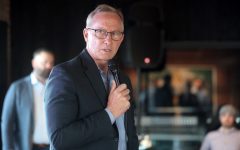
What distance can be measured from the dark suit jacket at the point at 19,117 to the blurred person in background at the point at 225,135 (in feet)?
4.90

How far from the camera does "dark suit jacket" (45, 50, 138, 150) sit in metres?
1.45

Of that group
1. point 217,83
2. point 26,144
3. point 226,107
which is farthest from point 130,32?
point 217,83

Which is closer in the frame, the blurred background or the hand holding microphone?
the hand holding microphone

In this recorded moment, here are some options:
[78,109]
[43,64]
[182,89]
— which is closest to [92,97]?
[78,109]

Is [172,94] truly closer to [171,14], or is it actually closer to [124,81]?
[171,14]

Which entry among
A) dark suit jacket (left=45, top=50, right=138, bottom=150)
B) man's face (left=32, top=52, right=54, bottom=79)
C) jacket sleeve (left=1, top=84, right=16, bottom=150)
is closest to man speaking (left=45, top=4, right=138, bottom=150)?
dark suit jacket (left=45, top=50, right=138, bottom=150)

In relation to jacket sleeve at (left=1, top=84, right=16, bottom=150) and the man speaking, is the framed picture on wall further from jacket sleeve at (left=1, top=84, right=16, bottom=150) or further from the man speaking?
the man speaking

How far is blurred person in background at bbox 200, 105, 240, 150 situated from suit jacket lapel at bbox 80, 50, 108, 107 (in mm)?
2611

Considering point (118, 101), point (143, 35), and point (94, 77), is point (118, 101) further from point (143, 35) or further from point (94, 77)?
point (143, 35)

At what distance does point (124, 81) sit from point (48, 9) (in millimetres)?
3420

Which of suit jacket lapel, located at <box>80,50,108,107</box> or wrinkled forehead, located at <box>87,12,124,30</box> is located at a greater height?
wrinkled forehead, located at <box>87,12,124,30</box>

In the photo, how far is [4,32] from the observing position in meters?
4.55

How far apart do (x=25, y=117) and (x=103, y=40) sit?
2.00m

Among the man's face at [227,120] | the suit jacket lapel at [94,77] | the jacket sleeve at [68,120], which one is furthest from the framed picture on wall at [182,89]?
the jacket sleeve at [68,120]
